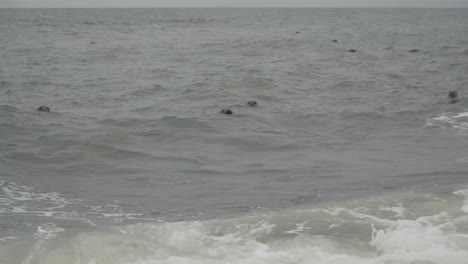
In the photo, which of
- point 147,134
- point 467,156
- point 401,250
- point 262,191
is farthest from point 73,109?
point 401,250

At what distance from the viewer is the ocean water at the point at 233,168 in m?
5.97

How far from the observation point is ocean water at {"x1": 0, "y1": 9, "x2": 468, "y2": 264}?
5973mm

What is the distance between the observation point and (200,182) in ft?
27.9

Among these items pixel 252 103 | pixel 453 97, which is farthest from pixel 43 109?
pixel 453 97

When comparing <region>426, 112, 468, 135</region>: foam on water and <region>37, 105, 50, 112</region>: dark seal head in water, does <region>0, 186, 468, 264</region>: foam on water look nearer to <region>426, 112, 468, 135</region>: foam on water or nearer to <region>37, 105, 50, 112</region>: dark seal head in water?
<region>426, 112, 468, 135</region>: foam on water

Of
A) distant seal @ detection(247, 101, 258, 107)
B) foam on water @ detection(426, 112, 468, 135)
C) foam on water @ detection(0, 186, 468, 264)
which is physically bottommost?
distant seal @ detection(247, 101, 258, 107)

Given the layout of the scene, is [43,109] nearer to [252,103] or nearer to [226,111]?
[226,111]

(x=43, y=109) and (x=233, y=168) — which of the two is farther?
(x=43, y=109)

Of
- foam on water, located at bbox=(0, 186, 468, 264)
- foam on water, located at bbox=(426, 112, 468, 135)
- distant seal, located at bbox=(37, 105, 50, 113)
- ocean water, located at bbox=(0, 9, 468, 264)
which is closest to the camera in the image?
foam on water, located at bbox=(0, 186, 468, 264)

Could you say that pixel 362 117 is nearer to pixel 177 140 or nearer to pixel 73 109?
pixel 177 140

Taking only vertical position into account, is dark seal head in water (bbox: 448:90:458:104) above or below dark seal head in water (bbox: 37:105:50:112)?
above

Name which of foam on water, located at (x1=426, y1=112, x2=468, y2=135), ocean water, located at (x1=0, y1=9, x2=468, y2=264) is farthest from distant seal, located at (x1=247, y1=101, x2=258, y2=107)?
foam on water, located at (x1=426, y1=112, x2=468, y2=135)

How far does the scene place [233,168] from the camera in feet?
30.4

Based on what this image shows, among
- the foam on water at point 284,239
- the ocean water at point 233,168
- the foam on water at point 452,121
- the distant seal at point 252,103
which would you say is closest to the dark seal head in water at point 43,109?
the ocean water at point 233,168
